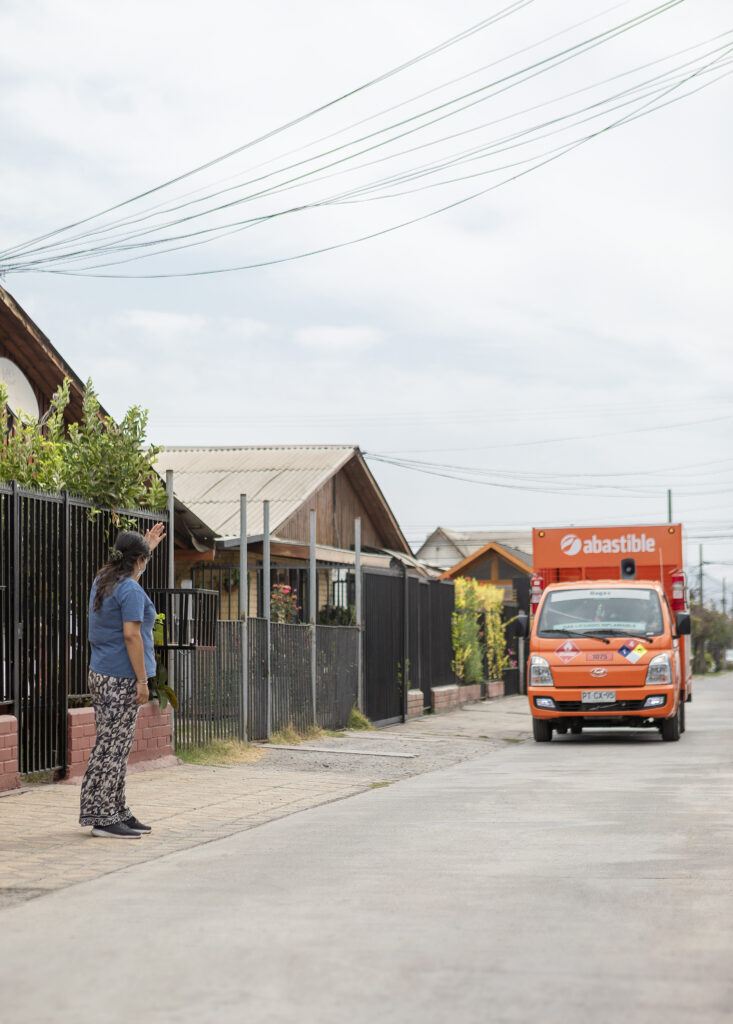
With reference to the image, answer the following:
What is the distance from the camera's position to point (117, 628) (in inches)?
350

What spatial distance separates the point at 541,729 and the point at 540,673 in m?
0.80

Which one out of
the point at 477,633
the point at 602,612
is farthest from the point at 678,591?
the point at 477,633

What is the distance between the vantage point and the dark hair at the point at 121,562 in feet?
29.2

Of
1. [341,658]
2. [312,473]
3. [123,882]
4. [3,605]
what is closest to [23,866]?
[123,882]

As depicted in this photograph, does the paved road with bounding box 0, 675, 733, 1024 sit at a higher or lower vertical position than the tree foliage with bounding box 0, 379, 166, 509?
lower

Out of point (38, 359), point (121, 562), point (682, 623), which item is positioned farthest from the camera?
point (38, 359)

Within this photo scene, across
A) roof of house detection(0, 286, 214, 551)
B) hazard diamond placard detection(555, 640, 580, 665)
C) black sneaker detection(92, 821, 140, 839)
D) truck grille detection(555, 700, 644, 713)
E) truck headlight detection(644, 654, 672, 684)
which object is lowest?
black sneaker detection(92, 821, 140, 839)

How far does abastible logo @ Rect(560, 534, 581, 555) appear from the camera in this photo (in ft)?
68.6

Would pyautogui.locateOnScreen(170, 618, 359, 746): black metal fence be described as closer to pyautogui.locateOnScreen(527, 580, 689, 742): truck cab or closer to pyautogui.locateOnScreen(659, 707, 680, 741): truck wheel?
pyautogui.locateOnScreen(527, 580, 689, 742): truck cab

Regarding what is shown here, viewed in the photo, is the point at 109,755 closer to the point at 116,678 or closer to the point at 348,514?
the point at 116,678

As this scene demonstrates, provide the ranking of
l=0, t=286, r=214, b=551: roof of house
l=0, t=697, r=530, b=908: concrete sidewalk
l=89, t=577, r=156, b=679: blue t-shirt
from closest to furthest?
l=0, t=697, r=530, b=908: concrete sidewalk < l=89, t=577, r=156, b=679: blue t-shirt < l=0, t=286, r=214, b=551: roof of house

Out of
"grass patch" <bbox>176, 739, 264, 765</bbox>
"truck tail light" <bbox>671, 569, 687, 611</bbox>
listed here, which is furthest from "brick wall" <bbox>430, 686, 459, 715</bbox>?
"grass patch" <bbox>176, 739, 264, 765</bbox>

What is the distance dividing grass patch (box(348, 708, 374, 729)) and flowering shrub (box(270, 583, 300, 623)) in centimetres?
153

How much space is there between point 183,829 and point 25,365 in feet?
37.0
